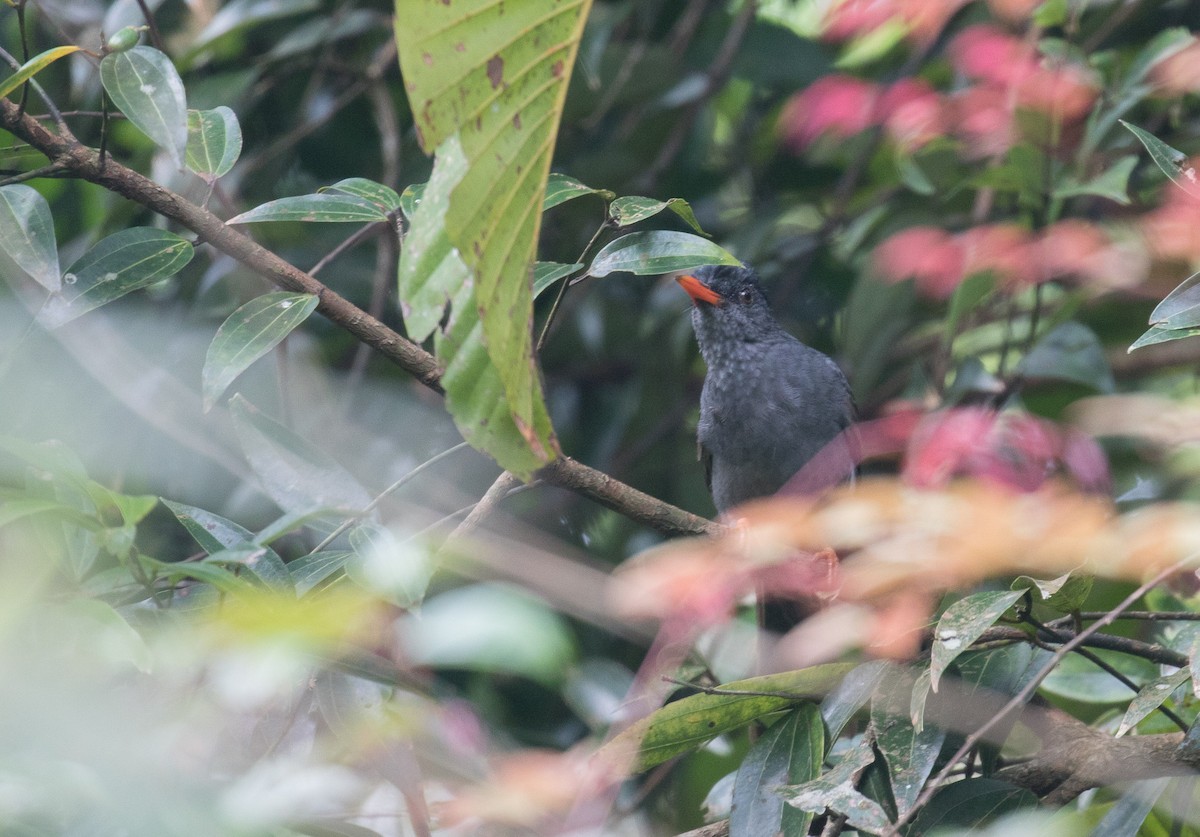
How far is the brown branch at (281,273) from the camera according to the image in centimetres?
185

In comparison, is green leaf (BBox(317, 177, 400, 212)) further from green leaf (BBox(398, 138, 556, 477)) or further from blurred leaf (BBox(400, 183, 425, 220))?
green leaf (BBox(398, 138, 556, 477))

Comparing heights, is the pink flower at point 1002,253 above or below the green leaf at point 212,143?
below

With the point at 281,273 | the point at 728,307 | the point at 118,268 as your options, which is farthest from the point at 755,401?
the point at 118,268

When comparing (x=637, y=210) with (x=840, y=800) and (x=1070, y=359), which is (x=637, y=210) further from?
(x=1070, y=359)

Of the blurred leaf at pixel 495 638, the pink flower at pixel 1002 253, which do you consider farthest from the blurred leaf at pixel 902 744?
the pink flower at pixel 1002 253

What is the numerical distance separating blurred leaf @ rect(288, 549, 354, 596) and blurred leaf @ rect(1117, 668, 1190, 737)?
1.39m

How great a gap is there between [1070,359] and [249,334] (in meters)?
2.78

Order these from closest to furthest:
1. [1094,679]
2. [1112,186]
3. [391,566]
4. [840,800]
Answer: [391,566]
[840,800]
[1094,679]
[1112,186]

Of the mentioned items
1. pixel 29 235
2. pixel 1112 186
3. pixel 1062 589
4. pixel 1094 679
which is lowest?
pixel 1094 679

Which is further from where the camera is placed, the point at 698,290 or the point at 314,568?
the point at 698,290

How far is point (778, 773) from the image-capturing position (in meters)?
2.11

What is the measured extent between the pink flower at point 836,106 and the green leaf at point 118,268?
293 centimetres

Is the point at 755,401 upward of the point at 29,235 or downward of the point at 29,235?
downward

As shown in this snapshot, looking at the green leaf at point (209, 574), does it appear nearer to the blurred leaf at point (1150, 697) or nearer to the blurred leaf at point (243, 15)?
the blurred leaf at point (1150, 697)
